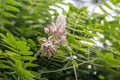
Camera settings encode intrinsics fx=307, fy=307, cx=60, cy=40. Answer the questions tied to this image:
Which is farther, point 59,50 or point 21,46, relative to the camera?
point 59,50

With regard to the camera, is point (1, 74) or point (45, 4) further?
point (45, 4)

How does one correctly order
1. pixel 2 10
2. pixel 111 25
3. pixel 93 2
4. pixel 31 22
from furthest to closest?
pixel 93 2, pixel 31 22, pixel 111 25, pixel 2 10

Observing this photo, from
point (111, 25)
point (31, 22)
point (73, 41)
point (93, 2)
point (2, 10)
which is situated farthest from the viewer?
point (93, 2)

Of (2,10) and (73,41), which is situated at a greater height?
(2,10)

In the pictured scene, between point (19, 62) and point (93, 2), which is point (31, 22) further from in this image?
point (19, 62)

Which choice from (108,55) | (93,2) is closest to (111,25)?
(108,55)

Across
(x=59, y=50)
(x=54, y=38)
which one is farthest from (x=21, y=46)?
(x=59, y=50)

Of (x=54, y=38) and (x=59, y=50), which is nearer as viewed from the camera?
(x=54, y=38)

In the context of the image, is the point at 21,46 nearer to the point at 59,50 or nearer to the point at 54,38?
the point at 54,38
